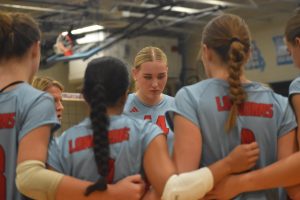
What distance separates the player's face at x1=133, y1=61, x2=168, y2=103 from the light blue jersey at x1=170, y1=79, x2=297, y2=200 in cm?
127

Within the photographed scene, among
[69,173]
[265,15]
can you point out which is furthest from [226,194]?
[265,15]

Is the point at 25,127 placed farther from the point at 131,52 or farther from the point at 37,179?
the point at 131,52

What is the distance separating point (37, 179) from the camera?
1.61 m

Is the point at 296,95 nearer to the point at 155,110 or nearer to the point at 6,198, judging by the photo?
the point at 6,198

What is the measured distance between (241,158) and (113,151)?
0.47 meters

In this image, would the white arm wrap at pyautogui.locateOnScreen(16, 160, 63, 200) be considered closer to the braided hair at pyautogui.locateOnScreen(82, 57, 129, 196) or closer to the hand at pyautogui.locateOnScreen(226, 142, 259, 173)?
the braided hair at pyautogui.locateOnScreen(82, 57, 129, 196)

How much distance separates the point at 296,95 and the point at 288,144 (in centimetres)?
19

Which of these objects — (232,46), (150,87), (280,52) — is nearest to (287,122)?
(232,46)

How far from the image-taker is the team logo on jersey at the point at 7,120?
172cm

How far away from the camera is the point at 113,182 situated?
171 cm

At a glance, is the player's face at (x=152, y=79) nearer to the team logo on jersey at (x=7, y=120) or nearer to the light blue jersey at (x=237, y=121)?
the light blue jersey at (x=237, y=121)

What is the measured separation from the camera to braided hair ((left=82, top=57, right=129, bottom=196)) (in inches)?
64.4

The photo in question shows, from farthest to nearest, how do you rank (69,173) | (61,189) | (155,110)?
(155,110) < (69,173) < (61,189)

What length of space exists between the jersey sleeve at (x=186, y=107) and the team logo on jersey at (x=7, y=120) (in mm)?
603
